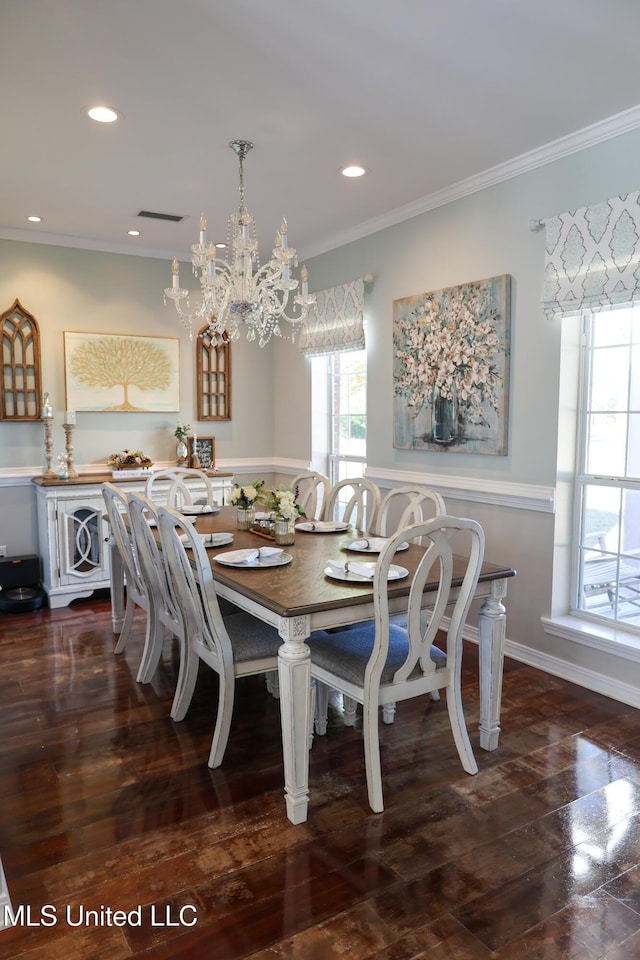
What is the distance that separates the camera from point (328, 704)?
315 centimetres

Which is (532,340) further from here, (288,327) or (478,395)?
(288,327)

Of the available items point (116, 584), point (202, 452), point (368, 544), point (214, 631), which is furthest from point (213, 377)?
point (214, 631)

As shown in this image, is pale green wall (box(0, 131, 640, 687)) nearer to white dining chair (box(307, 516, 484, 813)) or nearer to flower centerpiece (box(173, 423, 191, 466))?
flower centerpiece (box(173, 423, 191, 466))

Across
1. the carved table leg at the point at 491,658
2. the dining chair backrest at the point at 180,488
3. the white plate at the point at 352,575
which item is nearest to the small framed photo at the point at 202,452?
the dining chair backrest at the point at 180,488

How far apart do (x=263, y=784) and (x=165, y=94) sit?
2.88m

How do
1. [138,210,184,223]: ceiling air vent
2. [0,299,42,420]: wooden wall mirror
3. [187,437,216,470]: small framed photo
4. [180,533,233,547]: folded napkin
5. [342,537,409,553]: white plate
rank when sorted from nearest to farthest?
[342,537,409,553]: white plate < [180,533,233,547]: folded napkin < [138,210,184,223]: ceiling air vent < [0,299,42,420]: wooden wall mirror < [187,437,216,470]: small framed photo

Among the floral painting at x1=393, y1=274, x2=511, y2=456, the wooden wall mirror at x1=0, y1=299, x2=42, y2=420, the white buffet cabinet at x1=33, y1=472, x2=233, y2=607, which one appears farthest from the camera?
the wooden wall mirror at x1=0, y1=299, x2=42, y2=420

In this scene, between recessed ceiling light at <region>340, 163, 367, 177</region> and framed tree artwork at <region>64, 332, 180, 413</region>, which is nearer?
recessed ceiling light at <region>340, 163, 367, 177</region>

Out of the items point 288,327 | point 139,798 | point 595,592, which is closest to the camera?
point 139,798

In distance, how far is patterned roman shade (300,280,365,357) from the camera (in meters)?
4.86

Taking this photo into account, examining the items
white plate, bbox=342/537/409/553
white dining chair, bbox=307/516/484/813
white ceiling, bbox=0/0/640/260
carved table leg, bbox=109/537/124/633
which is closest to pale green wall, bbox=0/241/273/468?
white ceiling, bbox=0/0/640/260

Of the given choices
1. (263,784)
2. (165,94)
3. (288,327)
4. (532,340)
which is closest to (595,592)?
(532,340)

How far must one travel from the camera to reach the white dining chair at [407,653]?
2295mm

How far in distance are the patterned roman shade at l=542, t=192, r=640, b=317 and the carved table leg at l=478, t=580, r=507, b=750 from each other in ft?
4.97
